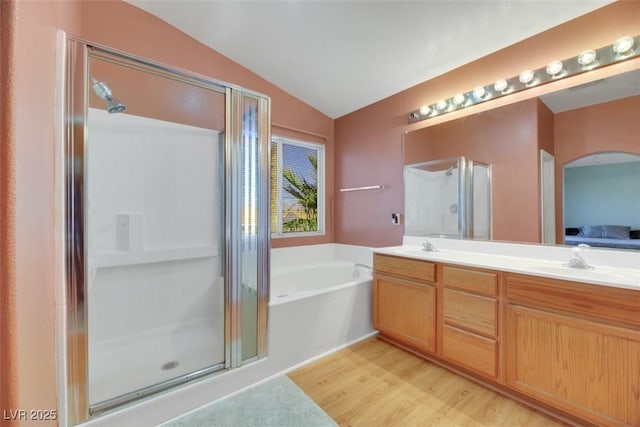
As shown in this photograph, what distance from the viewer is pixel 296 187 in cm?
337

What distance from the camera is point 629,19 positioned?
1.60 metres

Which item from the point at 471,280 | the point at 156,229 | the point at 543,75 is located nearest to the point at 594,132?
the point at 543,75

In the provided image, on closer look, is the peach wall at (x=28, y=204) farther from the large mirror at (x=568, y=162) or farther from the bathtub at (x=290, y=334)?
the large mirror at (x=568, y=162)

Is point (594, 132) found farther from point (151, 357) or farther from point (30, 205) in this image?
point (151, 357)

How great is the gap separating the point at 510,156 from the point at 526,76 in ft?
1.93

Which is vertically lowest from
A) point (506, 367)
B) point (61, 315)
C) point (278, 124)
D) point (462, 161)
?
point (506, 367)

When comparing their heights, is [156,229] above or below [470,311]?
above

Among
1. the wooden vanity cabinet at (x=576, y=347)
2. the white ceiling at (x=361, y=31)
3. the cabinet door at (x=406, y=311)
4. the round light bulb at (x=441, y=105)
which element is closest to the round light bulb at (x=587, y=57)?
the white ceiling at (x=361, y=31)

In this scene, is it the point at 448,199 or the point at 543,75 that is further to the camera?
the point at 448,199

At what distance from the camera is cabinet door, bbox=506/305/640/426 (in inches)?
47.8

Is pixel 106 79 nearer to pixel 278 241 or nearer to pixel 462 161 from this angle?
pixel 278 241

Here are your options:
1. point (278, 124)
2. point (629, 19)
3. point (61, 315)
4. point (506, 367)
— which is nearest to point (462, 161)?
point (629, 19)

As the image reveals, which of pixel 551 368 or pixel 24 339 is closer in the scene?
pixel 24 339

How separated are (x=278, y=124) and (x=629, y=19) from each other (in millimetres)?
2738
